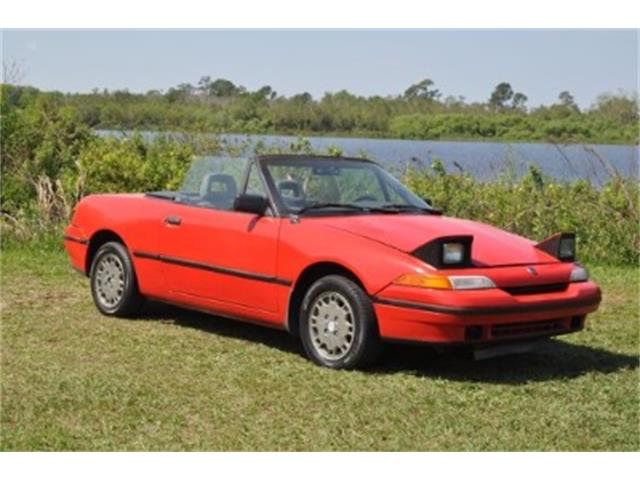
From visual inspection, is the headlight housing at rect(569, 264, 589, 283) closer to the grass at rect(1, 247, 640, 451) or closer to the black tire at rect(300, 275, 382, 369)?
the grass at rect(1, 247, 640, 451)

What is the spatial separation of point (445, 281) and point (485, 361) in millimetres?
1123

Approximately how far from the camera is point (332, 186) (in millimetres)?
7832

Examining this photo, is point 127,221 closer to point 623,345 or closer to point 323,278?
point 323,278

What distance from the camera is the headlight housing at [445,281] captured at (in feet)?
21.4

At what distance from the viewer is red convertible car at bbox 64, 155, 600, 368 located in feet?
21.8

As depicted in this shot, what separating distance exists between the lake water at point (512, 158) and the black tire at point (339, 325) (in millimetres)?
7833

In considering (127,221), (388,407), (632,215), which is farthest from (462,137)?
(388,407)

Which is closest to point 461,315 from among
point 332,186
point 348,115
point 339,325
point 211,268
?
point 339,325

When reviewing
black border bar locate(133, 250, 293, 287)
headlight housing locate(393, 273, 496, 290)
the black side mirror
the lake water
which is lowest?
black border bar locate(133, 250, 293, 287)

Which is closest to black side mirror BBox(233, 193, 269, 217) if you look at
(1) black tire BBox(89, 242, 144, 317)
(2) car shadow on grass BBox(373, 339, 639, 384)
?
(2) car shadow on grass BBox(373, 339, 639, 384)

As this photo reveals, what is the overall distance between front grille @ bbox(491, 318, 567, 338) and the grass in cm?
30

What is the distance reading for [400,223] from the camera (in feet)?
23.7

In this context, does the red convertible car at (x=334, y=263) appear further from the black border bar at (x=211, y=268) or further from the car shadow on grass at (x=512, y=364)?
the car shadow on grass at (x=512, y=364)

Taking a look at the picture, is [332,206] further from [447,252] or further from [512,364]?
[512,364]
